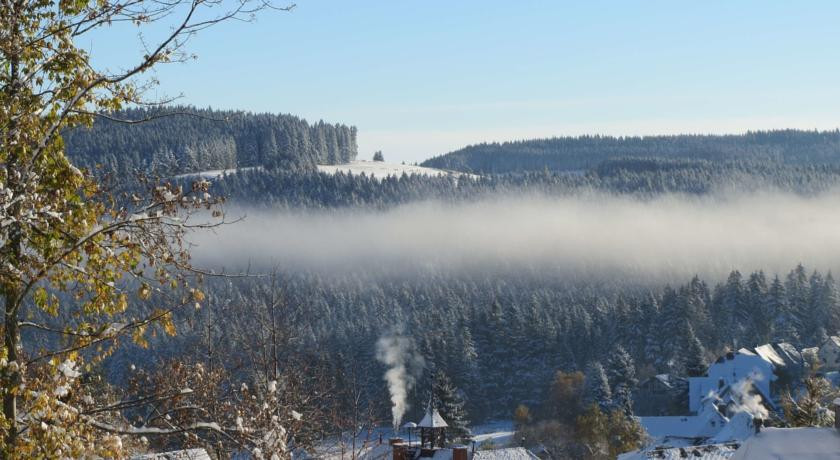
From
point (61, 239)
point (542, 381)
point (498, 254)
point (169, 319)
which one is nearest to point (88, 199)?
point (61, 239)

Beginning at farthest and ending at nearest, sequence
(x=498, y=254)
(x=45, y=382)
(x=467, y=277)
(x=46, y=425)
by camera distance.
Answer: (x=498, y=254) → (x=467, y=277) → (x=45, y=382) → (x=46, y=425)

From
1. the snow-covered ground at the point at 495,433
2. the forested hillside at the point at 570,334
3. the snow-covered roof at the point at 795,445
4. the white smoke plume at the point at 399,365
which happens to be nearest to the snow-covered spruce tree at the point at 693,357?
the forested hillside at the point at 570,334

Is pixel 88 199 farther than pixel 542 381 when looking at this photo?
No

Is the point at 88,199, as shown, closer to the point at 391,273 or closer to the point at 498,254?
the point at 391,273

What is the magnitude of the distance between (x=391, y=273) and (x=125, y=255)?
17370 cm

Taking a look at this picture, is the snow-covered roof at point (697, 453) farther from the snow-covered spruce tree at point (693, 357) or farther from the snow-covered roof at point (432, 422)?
the snow-covered spruce tree at point (693, 357)

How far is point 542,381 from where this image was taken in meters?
89.2

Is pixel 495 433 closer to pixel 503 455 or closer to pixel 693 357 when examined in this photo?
pixel 693 357

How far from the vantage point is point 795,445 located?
17.2 meters

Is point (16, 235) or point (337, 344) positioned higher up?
point (16, 235)

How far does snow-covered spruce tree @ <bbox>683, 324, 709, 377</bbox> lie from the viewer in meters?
75.1

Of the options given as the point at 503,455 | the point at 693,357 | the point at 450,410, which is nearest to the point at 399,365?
the point at 693,357

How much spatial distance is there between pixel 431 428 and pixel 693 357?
1826 inches

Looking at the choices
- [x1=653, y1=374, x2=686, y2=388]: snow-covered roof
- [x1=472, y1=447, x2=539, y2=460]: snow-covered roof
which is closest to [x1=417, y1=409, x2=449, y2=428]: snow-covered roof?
[x1=472, y1=447, x2=539, y2=460]: snow-covered roof
